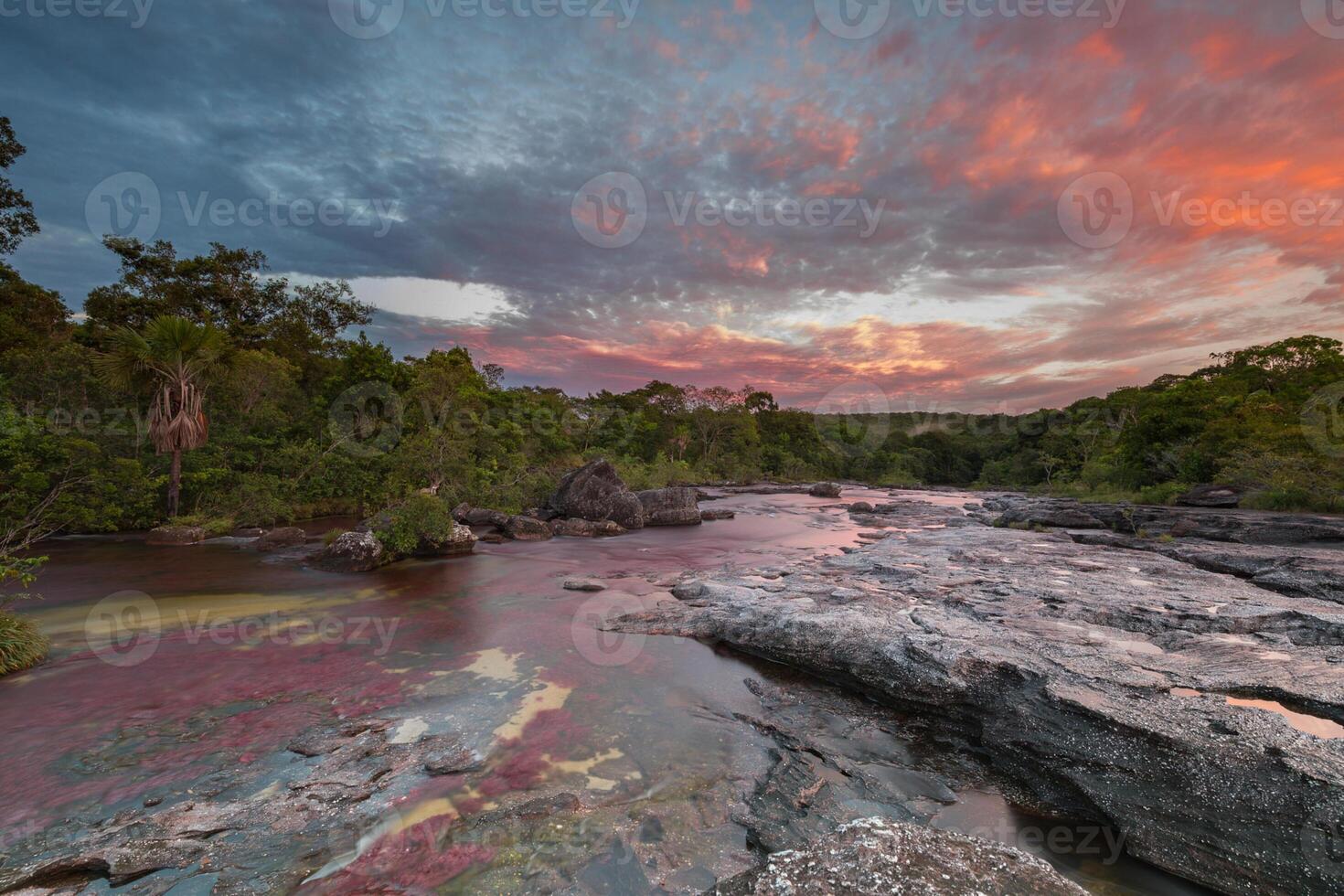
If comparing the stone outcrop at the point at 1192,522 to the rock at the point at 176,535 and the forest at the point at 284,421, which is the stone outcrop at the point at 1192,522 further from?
the rock at the point at 176,535

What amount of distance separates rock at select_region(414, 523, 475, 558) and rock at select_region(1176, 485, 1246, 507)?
30266 millimetres

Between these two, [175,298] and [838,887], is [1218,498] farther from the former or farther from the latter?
[175,298]

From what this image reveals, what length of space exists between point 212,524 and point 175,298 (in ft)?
72.9

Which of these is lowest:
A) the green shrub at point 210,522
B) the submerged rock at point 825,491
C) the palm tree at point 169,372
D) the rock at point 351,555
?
the submerged rock at point 825,491

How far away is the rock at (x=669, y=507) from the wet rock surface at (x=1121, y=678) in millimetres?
13794

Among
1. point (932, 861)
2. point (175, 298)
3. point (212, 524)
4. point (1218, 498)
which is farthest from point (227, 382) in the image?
point (1218, 498)

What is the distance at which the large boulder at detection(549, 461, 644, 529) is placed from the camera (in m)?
23.1

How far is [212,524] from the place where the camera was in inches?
630

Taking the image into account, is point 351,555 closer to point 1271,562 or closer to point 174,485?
point 174,485

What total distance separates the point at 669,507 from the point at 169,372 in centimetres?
1943

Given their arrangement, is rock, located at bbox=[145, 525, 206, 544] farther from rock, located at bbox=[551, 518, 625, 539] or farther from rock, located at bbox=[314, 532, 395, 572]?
rock, located at bbox=[551, 518, 625, 539]

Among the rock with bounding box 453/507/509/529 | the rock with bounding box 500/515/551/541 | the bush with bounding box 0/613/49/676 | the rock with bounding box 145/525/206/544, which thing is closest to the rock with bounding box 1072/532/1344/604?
the rock with bounding box 500/515/551/541

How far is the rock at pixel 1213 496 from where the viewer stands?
70.1 feet

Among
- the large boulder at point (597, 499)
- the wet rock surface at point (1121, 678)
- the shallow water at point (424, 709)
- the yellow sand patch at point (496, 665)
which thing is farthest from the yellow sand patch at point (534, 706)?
the large boulder at point (597, 499)
